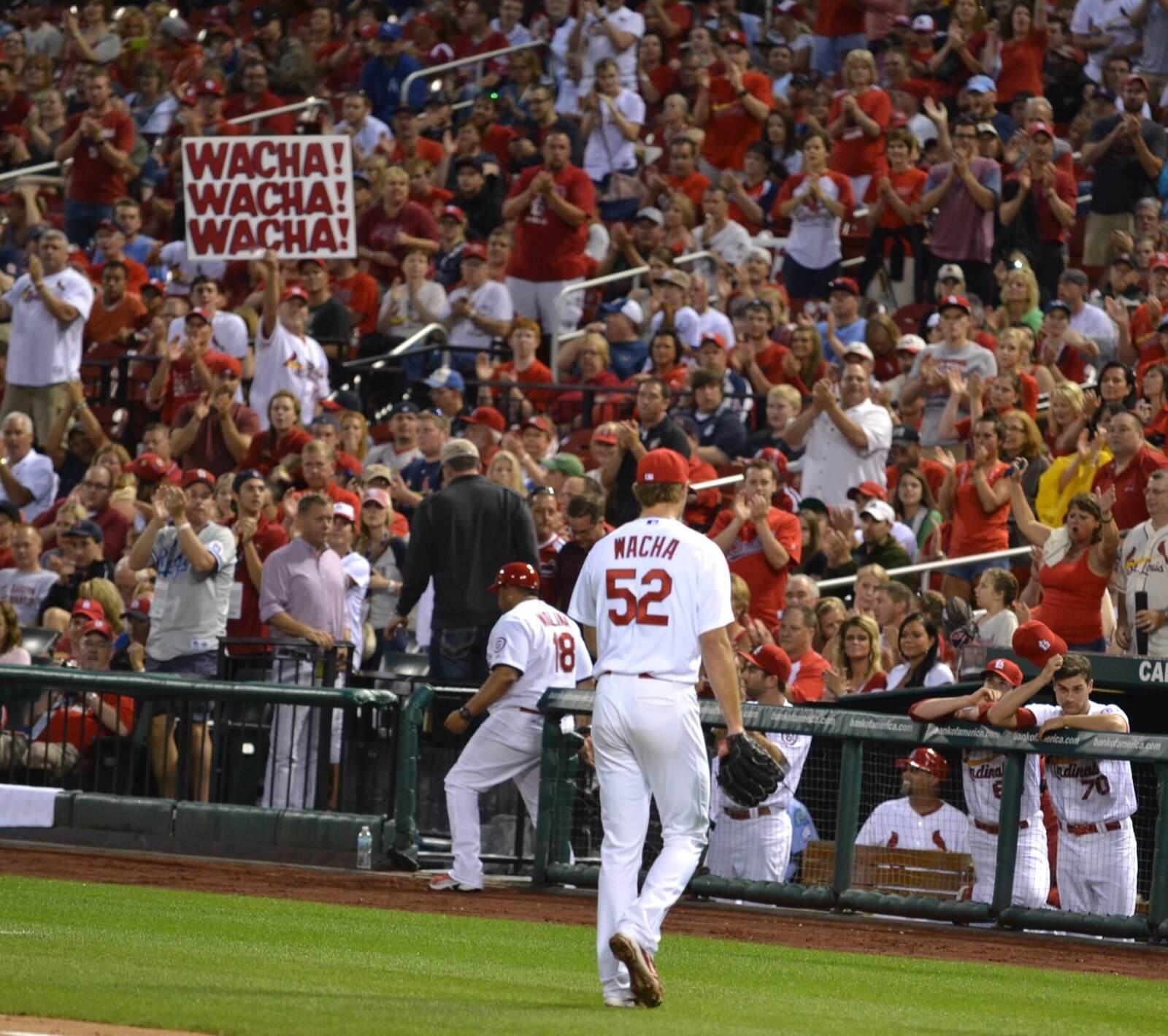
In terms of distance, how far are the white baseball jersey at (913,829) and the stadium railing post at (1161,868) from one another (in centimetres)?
106

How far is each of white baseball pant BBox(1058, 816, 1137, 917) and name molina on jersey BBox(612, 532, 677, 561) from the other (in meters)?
3.86

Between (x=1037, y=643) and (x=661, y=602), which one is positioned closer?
(x=661, y=602)

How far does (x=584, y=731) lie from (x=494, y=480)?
316 centimetres

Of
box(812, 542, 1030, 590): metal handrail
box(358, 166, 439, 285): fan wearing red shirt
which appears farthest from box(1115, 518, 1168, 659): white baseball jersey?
box(358, 166, 439, 285): fan wearing red shirt

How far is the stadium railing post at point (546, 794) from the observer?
1238 centimetres

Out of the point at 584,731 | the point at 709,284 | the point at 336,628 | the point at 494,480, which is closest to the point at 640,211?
the point at 709,284

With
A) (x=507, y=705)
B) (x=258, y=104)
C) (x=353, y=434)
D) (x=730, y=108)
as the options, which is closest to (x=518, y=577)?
(x=507, y=705)

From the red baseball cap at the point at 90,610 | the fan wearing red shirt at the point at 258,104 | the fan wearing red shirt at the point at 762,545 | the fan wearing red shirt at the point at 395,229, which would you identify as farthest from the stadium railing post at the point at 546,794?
the fan wearing red shirt at the point at 258,104

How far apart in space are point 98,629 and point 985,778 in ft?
19.6

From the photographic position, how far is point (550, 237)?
2073 cm

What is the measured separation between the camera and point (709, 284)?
20938mm

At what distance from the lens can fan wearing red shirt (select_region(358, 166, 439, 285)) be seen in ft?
71.4

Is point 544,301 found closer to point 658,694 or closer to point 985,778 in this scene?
point 985,778

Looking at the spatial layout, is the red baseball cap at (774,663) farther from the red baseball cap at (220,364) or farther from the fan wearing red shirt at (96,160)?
the fan wearing red shirt at (96,160)
